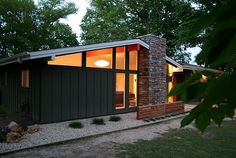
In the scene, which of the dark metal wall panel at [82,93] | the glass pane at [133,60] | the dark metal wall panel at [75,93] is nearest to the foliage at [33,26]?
the glass pane at [133,60]

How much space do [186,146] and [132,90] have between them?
6324 mm

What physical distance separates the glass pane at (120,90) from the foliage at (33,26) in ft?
44.5

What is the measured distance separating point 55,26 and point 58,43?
172 centimetres

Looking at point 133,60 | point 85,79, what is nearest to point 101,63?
point 85,79

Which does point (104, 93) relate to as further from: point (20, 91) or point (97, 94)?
point (20, 91)

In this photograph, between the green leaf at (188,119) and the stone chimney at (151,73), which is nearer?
the green leaf at (188,119)

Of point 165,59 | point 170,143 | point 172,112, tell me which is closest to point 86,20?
point 165,59

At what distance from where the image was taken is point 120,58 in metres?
12.3

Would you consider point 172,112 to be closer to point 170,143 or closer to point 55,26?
point 170,143

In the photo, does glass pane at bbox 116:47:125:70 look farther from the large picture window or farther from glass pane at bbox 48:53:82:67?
the large picture window

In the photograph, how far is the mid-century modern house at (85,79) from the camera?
9.55 m

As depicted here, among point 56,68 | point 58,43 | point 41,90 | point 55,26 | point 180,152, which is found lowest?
point 180,152

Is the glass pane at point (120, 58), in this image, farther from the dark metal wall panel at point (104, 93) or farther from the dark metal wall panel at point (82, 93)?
the dark metal wall panel at point (82, 93)

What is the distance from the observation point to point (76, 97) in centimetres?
1047
